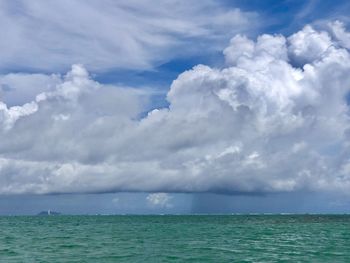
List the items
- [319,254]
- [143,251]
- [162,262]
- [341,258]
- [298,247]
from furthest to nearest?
[298,247]
[143,251]
[319,254]
[341,258]
[162,262]

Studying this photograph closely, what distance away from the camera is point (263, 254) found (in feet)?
204

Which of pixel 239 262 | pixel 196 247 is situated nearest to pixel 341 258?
pixel 239 262

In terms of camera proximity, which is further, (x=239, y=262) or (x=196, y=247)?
(x=196, y=247)

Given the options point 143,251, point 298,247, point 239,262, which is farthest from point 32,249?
point 298,247

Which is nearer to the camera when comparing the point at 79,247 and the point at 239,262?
the point at 239,262

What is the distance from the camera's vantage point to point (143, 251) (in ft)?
219

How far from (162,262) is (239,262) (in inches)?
354

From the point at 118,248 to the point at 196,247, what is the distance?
11879mm

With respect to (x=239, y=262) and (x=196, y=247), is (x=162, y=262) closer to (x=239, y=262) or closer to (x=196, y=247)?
(x=239, y=262)

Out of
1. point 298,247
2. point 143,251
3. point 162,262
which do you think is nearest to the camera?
point 162,262

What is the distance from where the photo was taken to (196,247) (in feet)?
236

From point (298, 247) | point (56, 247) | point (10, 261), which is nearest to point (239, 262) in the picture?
point (298, 247)

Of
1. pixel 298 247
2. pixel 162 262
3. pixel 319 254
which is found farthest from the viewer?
pixel 298 247

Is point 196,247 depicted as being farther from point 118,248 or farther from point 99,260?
point 99,260
